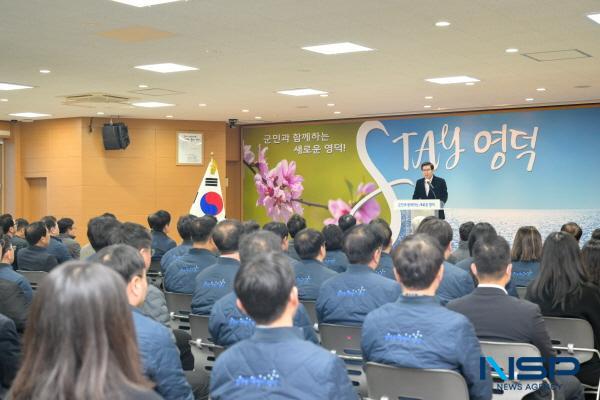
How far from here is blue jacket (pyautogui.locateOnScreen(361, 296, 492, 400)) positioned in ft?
9.33

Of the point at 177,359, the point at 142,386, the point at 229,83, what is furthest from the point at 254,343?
the point at 229,83

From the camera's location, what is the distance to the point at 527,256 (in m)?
5.53

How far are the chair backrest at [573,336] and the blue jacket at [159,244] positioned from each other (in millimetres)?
5020

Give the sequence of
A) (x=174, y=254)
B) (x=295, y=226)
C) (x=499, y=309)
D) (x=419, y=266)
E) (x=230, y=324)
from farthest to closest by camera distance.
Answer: (x=295, y=226)
(x=174, y=254)
(x=230, y=324)
(x=499, y=309)
(x=419, y=266)

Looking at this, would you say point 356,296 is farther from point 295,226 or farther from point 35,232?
point 35,232

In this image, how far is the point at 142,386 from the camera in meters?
1.49

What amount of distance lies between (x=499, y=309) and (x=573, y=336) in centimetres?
85

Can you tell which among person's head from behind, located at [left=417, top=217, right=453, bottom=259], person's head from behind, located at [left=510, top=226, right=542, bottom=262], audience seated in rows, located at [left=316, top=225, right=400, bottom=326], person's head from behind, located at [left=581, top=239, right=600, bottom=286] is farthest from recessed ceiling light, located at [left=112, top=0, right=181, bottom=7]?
person's head from behind, located at [left=581, top=239, right=600, bottom=286]

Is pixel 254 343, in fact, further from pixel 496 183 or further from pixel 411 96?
pixel 496 183

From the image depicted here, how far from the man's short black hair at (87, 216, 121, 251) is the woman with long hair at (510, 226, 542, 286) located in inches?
117

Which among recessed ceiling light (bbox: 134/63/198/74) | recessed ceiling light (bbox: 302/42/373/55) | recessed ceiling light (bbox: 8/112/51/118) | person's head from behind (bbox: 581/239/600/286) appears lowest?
person's head from behind (bbox: 581/239/600/286)

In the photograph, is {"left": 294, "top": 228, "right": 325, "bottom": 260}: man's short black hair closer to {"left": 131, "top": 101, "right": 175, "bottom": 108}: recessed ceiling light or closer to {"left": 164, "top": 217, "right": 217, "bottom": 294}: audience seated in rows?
{"left": 164, "top": 217, "right": 217, "bottom": 294}: audience seated in rows

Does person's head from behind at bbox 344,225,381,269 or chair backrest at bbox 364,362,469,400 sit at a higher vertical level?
person's head from behind at bbox 344,225,381,269

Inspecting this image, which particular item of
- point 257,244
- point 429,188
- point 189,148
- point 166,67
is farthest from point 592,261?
point 189,148
